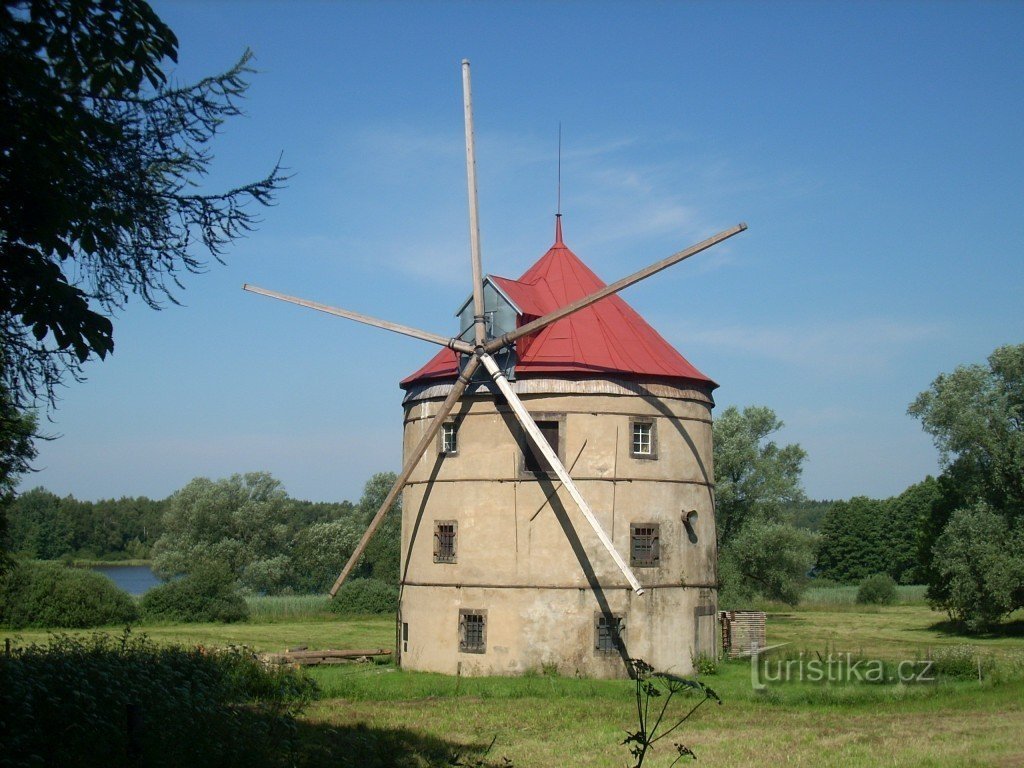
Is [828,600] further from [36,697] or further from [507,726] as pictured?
[36,697]

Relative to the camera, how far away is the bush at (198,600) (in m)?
43.1

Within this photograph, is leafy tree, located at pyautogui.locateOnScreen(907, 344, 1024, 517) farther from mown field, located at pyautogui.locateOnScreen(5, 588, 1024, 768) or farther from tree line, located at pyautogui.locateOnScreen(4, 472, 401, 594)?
tree line, located at pyautogui.locateOnScreen(4, 472, 401, 594)

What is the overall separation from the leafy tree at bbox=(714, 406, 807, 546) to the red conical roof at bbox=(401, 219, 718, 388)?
23.1 metres

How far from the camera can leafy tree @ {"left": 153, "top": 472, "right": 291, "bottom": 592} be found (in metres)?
58.6

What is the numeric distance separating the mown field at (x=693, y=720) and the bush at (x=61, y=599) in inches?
695

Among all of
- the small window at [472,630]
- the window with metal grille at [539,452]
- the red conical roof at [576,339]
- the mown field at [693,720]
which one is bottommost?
the mown field at [693,720]

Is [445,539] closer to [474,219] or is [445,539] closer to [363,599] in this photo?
[474,219]

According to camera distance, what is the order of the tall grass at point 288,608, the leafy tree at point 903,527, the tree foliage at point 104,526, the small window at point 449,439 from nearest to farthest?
the small window at point 449,439
the tall grass at point 288,608
the leafy tree at point 903,527
the tree foliage at point 104,526

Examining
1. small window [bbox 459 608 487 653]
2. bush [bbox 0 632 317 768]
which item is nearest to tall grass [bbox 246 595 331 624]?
small window [bbox 459 608 487 653]

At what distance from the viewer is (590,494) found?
2452 centimetres

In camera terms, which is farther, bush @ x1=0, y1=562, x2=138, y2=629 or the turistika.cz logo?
bush @ x1=0, y1=562, x2=138, y2=629

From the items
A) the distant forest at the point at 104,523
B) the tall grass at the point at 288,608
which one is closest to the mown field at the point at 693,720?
the tall grass at the point at 288,608

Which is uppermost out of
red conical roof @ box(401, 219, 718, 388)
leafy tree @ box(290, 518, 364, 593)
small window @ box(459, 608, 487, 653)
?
red conical roof @ box(401, 219, 718, 388)

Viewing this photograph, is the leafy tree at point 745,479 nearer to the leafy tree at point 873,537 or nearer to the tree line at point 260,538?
the tree line at point 260,538
